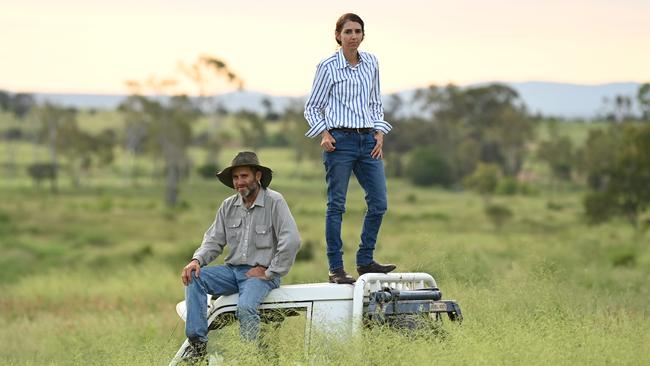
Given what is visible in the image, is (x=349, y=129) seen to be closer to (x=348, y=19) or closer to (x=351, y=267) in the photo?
(x=348, y=19)

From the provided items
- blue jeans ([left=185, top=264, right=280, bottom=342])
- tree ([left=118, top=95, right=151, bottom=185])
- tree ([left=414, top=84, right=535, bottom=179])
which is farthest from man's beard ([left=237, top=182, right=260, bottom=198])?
tree ([left=414, top=84, right=535, bottom=179])

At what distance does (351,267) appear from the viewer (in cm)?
1348

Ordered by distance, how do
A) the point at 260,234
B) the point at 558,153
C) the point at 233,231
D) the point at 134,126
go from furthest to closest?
1. the point at 134,126
2. the point at 558,153
3. the point at 233,231
4. the point at 260,234

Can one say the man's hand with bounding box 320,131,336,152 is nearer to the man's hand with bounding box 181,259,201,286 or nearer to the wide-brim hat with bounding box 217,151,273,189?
the wide-brim hat with bounding box 217,151,273,189

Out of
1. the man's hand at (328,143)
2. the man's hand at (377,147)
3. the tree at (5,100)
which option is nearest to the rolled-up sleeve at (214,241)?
A: the man's hand at (328,143)

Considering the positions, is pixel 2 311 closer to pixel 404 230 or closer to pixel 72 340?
pixel 72 340

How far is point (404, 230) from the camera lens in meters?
44.5

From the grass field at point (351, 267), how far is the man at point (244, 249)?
228mm

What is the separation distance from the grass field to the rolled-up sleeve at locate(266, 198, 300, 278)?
0.41 metres

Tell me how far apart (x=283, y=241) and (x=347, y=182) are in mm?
846

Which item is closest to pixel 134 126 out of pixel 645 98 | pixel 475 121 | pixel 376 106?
pixel 475 121

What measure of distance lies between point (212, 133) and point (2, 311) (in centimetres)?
6510

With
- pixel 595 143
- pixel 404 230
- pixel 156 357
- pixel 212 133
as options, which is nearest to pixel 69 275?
pixel 404 230

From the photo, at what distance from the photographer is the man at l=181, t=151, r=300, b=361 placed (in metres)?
7.90
